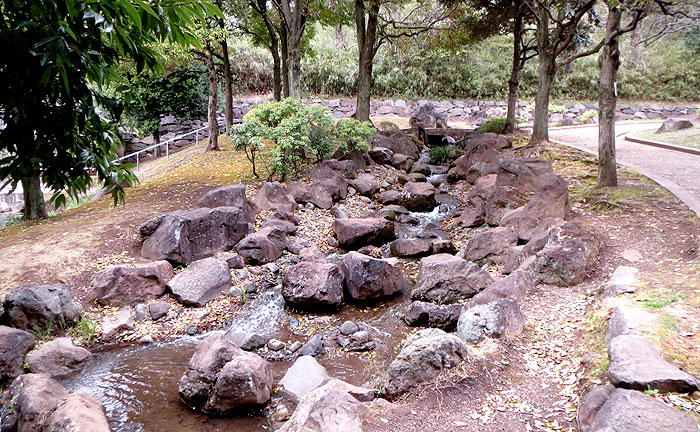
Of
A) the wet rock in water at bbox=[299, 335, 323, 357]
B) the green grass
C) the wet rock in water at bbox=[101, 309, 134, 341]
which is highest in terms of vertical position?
the green grass

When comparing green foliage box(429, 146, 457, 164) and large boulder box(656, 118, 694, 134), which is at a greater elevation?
large boulder box(656, 118, 694, 134)

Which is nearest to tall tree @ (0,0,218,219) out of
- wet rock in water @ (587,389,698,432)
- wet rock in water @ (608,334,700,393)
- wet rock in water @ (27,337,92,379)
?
wet rock in water @ (587,389,698,432)

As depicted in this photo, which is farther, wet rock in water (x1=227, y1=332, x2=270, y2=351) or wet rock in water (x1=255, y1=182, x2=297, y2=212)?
wet rock in water (x1=255, y1=182, x2=297, y2=212)

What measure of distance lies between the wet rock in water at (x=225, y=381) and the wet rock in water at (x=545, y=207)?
18.5ft

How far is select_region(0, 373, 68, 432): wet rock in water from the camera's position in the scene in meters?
4.22

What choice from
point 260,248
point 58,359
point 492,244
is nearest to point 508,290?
point 492,244

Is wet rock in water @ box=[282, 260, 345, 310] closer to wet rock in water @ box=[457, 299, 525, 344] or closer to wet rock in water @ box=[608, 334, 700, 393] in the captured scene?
wet rock in water @ box=[457, 299, 525, 344]

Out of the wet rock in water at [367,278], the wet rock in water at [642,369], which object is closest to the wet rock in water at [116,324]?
the wet rock in water at [367,278]

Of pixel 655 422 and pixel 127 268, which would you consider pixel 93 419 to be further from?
pixel 655 422

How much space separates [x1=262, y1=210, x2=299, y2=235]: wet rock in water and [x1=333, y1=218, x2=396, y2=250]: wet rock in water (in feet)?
3.39

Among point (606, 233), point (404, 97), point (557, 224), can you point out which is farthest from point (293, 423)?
point (404, 97)

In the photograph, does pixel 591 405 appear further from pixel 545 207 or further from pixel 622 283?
pixel 545 207

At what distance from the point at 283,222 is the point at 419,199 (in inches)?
170

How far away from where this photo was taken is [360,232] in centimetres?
948
